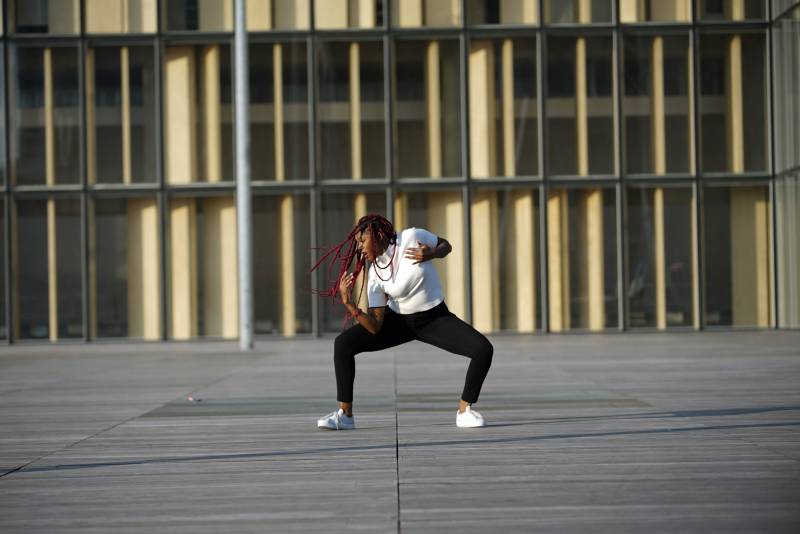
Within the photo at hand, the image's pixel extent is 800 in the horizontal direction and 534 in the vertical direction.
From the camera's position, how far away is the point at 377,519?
4.65 m

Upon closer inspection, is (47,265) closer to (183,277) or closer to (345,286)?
(183,277)

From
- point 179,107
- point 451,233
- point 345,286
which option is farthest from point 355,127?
point 345,286

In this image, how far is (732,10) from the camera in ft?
69.1

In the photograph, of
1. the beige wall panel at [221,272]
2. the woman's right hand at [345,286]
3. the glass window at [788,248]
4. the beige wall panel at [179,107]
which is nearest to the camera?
the woman's right hand at [345,286]

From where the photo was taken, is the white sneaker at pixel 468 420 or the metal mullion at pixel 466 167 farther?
the metal mullion at pixel 466 167

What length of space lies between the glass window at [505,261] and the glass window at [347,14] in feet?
12.5

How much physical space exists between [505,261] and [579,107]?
3.21 meters

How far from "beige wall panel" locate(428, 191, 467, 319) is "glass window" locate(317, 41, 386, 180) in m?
1.22

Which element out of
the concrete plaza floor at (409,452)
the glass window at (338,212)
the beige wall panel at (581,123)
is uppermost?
the beige wall panel at (581,123)

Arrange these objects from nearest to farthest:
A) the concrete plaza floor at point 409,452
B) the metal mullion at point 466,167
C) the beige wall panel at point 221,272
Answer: the concrete plaza floor at point 409,452 → the metal mullion at point 466,167 → the beige wall panel at point 221,272

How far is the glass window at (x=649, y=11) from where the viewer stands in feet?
69.1

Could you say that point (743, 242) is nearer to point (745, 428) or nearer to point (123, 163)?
point (123, 163)

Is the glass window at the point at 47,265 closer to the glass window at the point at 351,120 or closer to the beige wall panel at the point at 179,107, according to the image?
the beige wall panel at the point at 179,107

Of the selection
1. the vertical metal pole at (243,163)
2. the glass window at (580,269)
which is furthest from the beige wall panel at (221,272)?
the glass window at (580,269)
